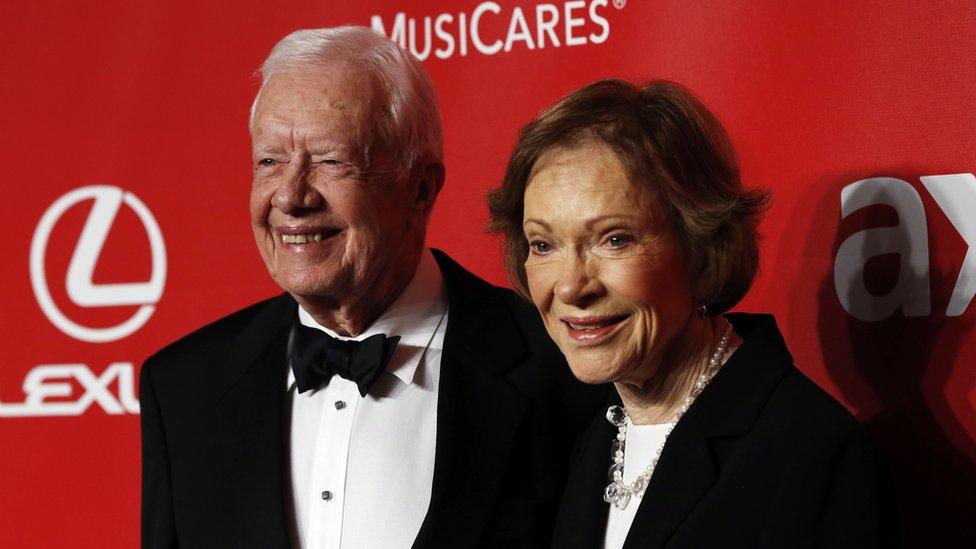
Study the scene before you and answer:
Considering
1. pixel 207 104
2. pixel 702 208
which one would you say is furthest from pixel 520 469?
pixel 207 104

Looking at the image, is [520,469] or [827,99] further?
[827,99]

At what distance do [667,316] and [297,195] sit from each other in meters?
0.59

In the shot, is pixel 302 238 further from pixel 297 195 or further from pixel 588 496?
pixel 588 496

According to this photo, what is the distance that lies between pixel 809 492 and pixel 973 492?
673mm

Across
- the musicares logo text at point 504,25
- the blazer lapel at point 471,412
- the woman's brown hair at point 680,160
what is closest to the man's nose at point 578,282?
the woman's brown hair at point 680,160

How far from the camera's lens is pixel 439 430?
1.77 metres

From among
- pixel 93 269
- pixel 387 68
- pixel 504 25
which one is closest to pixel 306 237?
pixel 387 68

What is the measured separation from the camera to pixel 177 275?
8.58 feet

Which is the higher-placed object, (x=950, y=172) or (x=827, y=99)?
(x=827, y=99)

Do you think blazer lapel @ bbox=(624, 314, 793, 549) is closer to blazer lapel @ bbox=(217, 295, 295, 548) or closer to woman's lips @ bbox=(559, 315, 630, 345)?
woman's lips @ bbox=(559, 315, 630, 345)

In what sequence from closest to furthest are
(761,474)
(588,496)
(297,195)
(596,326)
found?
1. (761,474)
2. (596,326)
3. (588,496)
4. (297,195)

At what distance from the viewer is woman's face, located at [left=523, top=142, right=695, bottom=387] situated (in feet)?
4.84

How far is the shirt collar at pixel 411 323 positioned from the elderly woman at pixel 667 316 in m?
0.36

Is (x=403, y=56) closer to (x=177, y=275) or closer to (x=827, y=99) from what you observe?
(x=827, y=99)
